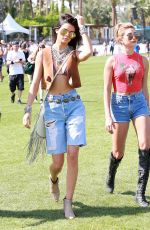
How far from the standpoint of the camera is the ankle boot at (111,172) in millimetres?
6522

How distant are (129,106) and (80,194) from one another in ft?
4.33

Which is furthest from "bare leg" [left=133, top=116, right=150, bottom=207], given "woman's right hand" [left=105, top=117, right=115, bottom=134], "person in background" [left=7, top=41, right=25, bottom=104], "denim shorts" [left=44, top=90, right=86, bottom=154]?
"person in background" [left=7, top=41, right=25, bottom=104]

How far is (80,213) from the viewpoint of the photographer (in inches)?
230

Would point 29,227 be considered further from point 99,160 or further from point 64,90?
point 99,160

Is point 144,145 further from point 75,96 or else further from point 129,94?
point 75,96

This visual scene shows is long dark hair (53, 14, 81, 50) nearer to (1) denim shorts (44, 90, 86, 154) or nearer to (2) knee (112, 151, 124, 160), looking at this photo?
(1) denim shorts (44, 90, 86, 154)

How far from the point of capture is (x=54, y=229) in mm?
5324

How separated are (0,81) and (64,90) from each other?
2277cm

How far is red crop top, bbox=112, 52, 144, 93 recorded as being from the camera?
234 inches

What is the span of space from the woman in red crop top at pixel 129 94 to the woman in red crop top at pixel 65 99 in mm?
487

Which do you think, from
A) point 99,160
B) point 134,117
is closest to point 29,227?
point 134,117

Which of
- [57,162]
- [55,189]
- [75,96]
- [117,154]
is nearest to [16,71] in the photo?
[117,154]

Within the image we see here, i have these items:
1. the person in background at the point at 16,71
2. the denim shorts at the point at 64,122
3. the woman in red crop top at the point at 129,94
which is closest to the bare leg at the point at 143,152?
the woman in red crop top at the point at 129,94

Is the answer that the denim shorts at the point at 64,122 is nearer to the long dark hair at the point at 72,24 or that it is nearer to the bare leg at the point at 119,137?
the long dark hair at the point at 72,24
